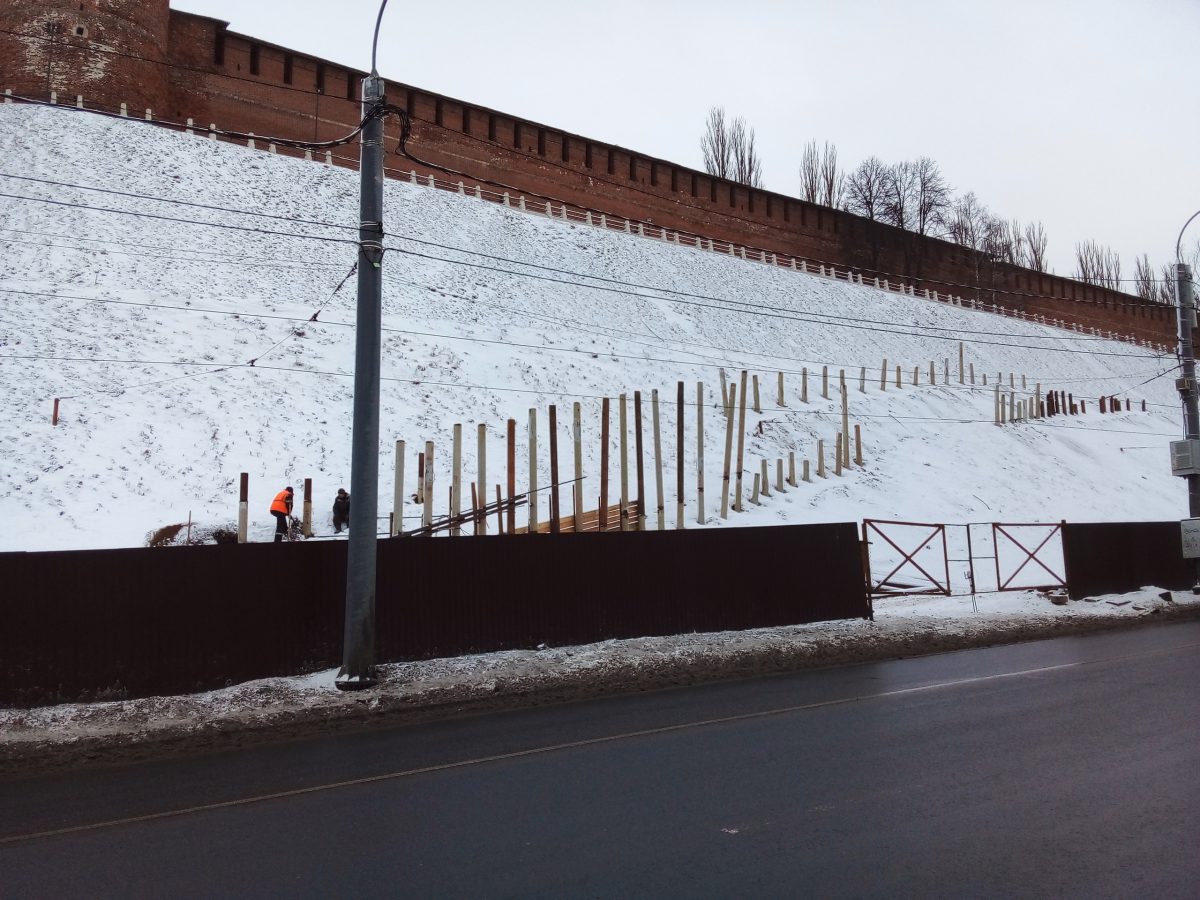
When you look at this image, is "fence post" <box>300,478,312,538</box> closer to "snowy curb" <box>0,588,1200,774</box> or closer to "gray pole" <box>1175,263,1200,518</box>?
"snowy curb" <box>0,588,1200,774</box>

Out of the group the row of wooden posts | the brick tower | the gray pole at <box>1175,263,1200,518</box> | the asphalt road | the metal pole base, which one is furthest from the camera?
the brick tower

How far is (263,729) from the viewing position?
27.6ft

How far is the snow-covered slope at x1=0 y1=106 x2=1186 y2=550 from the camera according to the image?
2041cm

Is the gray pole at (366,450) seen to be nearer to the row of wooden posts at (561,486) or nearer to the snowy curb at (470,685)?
the snowy curb at (470,685)

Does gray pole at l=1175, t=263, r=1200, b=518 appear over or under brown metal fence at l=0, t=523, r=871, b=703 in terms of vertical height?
over

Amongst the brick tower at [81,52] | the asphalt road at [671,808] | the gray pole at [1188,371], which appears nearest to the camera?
the asphalt road at [671,808]

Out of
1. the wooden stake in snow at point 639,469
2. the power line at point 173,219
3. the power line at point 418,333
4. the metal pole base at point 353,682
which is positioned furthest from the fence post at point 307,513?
the power line at point 173,219

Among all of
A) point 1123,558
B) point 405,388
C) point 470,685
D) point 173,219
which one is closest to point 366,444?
point 470,685

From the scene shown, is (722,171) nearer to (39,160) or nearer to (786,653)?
(39,160)

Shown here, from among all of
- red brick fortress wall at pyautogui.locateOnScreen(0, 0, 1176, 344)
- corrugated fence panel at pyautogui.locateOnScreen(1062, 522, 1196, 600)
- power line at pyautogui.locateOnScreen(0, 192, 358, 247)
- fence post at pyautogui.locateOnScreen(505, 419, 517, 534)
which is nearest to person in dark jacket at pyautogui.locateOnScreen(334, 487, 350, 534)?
fence post at pyautogui.locateOnScreen(505, 419, 517, 534)

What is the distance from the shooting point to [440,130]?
44.8 m

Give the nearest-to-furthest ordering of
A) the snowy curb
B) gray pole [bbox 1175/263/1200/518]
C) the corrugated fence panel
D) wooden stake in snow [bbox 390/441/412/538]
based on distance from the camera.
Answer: the snowy curb → wooden stake in snow [bbox 390/441/412/538] → the corrugated fence panel → gray pole [bbox 1175/263/1200/518]

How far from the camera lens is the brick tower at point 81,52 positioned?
35.0m

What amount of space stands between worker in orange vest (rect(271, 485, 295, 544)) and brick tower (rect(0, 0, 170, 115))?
27429 mm
